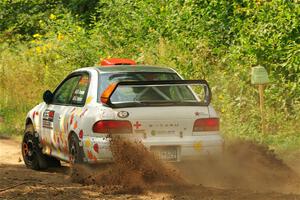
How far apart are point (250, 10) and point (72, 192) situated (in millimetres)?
7768

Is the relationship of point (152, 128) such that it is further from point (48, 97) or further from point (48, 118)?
point (48, 97)

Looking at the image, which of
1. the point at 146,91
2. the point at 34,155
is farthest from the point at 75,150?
the point at 34,155

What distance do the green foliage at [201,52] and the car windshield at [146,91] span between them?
3.06 metres

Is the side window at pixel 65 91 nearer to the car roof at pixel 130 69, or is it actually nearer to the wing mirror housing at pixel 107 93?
the car roof at pixel 130 69

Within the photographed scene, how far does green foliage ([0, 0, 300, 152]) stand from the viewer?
14328 millimetres

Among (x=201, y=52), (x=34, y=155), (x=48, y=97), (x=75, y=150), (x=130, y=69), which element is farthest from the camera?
(x=201, y=52)

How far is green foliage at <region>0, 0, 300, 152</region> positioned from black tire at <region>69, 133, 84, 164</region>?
4056mm

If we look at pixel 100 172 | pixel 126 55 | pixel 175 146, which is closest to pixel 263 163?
pixel 175 146

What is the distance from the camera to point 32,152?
11.8 meters

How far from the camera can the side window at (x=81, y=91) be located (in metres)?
10.3

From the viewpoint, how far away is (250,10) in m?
15.5

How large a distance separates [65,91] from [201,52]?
6.18m

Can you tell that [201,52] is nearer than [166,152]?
No

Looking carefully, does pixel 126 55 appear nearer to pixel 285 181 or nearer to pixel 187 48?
pixel 187 48
